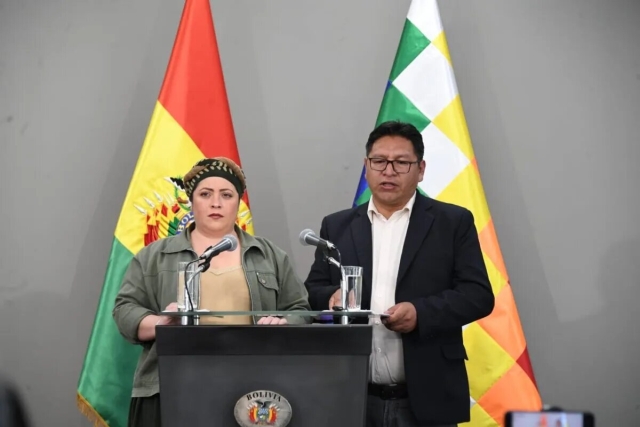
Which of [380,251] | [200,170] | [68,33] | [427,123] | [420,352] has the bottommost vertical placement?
[420,352]

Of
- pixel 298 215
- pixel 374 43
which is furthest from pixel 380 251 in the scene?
pixel 374 43

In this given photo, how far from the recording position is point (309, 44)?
3.87m

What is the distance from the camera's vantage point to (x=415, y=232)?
2617mm

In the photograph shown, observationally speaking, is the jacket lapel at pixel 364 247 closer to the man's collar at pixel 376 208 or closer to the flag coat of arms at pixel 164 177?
the man's collar at pixel 376 208

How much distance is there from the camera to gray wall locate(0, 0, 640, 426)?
3764 millimetres

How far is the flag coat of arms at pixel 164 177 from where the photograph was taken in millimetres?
3248

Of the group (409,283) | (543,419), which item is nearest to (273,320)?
(409,283)

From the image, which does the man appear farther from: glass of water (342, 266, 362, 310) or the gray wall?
the gray wall

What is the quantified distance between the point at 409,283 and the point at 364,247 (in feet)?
0.58

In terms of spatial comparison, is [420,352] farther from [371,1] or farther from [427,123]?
[371,1]

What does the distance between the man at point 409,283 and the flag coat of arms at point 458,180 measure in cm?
75

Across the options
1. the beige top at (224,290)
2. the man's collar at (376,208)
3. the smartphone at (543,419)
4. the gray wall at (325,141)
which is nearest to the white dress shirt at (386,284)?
the man's collar at (376,208)

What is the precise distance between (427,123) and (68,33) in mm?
1622

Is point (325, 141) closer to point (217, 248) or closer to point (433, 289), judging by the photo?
point (433, 289)
